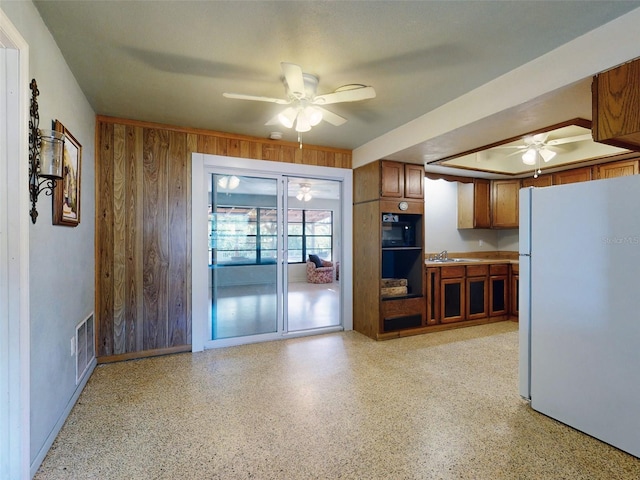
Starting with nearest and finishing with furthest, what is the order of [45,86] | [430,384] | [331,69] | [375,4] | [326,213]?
[375,4] → [45,86] → [331,69] → [430,384] → [326,213]

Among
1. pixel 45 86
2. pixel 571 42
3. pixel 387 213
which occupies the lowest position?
pixel 387 213

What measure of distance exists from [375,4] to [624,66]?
1.36m

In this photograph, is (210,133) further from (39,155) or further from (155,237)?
(39,155)

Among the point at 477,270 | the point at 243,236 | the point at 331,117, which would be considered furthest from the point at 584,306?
the point at 243,236

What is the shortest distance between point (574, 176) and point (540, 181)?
0.47 metres

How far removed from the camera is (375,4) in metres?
1.61

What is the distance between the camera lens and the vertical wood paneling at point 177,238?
3.34 meters

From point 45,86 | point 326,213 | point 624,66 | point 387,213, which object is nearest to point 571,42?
point 624,66

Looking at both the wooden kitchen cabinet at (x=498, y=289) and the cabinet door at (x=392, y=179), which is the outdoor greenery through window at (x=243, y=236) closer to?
the cabinet door at (x=392, y=179)

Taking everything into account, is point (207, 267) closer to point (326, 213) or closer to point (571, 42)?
point (571, 42)

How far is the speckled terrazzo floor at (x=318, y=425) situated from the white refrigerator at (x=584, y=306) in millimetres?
160

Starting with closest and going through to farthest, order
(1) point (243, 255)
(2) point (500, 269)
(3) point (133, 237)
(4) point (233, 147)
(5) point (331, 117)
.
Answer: (5) point (331, 117), (3) point (133, 237), (4) point (233, 147), (1) point (243, 255), (2) point (500, 269)

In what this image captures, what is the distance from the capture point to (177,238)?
3.36 metres

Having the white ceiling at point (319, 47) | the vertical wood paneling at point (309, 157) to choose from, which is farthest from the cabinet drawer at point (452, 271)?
the vertical wood paneling at point (309, 157)
